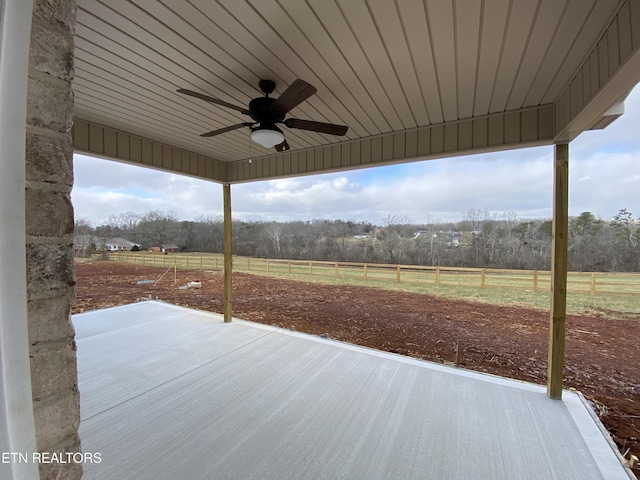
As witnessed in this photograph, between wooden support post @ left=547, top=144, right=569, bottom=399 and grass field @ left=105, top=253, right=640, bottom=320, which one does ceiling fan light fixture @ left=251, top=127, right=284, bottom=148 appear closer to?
wooden support post @ left=547, top=144, right=569, bottom=399

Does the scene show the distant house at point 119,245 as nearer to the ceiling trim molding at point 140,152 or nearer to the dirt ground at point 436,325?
the dirt ground at point 436,325

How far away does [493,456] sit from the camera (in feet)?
4.87

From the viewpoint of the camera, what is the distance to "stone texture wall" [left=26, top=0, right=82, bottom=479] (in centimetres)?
45

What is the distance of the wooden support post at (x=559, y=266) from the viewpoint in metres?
1.98

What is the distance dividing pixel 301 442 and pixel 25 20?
197cm

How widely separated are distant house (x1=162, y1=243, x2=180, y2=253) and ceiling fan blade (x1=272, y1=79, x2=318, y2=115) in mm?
5851

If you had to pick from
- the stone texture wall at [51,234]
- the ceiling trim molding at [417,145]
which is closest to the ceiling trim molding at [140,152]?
the ceiling trim molding at [417,145]

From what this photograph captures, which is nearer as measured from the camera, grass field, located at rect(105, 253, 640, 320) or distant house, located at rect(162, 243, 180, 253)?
grass field, located at rect(105, 253, 640, 320)

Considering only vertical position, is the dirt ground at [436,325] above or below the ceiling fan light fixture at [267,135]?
below

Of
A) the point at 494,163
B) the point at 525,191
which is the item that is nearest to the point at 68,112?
the point at 525,191

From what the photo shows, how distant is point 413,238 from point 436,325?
269cm

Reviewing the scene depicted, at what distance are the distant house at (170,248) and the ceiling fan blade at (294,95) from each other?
5.85m

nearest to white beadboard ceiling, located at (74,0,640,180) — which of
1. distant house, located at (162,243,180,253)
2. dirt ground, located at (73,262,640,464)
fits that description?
dirt ground, located at (73,262,640,464)

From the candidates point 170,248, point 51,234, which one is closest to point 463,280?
point 51,234
